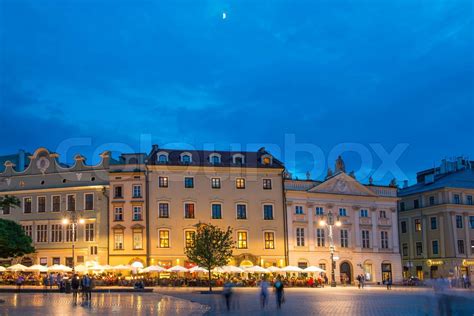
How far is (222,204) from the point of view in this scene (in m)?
75.5

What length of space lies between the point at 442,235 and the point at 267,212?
24487 millimetres

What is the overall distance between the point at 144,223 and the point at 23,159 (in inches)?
776

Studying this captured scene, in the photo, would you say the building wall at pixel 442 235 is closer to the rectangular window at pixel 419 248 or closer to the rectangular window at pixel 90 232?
the rectangular window at pixel 419 248

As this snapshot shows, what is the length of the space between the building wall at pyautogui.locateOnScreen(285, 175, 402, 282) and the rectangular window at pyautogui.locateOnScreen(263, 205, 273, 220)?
1.93 m

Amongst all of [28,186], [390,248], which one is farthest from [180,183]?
[390,248]

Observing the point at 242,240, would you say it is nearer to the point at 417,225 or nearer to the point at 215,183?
the point at 215,183

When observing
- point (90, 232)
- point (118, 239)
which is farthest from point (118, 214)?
point (90, 232)

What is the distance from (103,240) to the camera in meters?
73.3

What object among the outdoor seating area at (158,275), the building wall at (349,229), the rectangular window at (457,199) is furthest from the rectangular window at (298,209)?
the rectangular window at (457,199)

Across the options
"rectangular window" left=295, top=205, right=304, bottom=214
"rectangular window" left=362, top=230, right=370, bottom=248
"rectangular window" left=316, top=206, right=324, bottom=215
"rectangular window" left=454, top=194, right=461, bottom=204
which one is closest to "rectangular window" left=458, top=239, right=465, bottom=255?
"rectangular window" left=454, top=194, right=461, bottom=204

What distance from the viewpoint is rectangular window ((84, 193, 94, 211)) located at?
244ft

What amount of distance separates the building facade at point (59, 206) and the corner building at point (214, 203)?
564 centimetres

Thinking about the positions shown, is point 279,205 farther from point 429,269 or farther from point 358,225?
point 429,269

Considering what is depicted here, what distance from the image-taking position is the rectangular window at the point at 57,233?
74562 mm
